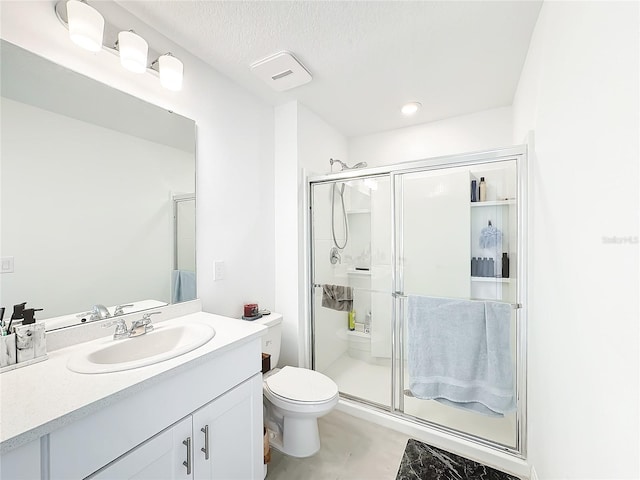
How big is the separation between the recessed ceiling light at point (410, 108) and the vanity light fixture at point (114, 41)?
1.70m

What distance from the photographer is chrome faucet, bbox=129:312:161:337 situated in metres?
1.23

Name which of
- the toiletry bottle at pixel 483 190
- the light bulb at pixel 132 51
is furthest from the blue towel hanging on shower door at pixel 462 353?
the light bulb at pixel 132 51

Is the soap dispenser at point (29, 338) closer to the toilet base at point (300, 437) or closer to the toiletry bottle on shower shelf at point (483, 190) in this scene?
the toilet base at point (300, 437)

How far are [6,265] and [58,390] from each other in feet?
1.81

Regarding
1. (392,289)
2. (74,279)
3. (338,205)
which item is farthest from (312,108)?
(74,279)

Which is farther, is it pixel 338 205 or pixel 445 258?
pixel 338 205

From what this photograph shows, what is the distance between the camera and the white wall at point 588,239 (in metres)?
0.56

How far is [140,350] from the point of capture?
1227 mm

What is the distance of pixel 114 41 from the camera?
4.19 ft

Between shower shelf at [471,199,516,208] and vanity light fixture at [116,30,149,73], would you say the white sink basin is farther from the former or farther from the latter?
shower shelf at [471,199,516,208]

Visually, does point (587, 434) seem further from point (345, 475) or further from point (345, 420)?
point (345, 420)

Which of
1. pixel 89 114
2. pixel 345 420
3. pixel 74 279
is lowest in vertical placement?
pixel 345 420

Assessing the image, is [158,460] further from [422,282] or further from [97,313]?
[422,282]

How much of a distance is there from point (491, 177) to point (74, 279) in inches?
87.9
